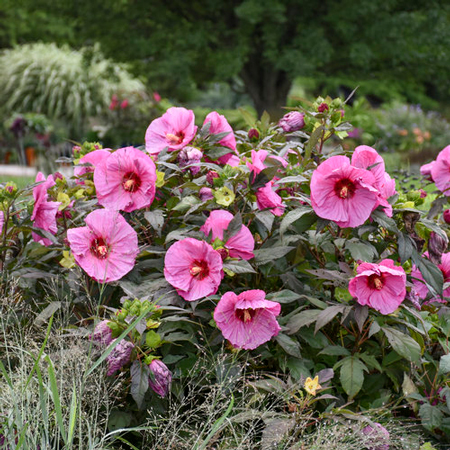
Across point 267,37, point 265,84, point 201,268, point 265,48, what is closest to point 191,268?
point 201,268

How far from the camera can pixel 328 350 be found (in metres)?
1.54

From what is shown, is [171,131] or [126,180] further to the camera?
[171,131]

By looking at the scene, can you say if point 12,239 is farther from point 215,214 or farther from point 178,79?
point 178,79

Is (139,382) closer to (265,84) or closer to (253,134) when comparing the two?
(253,134)

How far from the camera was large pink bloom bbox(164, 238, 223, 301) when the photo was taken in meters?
1.48

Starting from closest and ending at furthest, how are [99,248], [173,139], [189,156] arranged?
[99,248], [189,156], [173,139]

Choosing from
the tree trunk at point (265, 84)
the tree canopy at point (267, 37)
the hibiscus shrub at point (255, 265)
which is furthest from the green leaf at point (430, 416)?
the tree trunk at point (265, 84)

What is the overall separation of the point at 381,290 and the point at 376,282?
0.03 meters

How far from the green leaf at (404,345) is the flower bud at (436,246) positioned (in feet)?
0.89

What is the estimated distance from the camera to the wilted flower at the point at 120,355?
137 centimetres

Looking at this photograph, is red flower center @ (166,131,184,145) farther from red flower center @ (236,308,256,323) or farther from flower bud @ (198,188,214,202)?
red flower center @ (236,308,256,323)

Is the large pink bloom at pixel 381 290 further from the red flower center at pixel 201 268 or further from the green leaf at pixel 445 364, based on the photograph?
A: the red flower center at pixel 201 268

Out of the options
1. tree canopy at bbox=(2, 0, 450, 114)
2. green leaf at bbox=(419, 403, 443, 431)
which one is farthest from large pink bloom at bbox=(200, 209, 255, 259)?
tree canopy at bbox=(2, 0, 450, 114)

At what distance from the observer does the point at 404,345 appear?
1.45 meters
